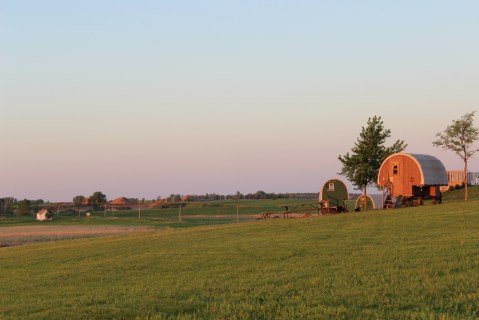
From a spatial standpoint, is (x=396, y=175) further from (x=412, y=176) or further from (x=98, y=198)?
(x=98, y=198)

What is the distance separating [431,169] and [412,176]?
2.27 meters

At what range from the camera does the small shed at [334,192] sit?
62.8 meters

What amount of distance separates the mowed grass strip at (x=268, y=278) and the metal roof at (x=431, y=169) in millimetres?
22645

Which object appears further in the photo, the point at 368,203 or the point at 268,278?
the point at 368,203

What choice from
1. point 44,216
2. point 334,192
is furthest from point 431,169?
point 44,216

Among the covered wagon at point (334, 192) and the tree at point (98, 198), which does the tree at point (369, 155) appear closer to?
the covered wagon at point (334, 192)

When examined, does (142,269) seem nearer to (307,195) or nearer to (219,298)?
(219,298)

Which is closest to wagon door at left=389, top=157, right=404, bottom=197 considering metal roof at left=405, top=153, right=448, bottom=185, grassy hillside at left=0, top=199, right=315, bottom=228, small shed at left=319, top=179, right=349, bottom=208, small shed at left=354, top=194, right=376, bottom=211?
metal roof at left=405, top=153, right=448, bottom=185

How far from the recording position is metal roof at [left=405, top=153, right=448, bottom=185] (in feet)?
179

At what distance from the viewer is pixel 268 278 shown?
17062mm

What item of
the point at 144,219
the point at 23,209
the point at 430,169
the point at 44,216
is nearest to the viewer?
the point at 430,169

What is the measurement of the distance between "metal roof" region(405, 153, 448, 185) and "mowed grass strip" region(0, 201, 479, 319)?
22.6 metres

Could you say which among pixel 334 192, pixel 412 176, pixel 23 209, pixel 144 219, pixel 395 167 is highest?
pixel 395 167

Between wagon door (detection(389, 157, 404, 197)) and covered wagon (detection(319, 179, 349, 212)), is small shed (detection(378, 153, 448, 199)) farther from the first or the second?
covered wagon (detection(319, 179, 349, 212))
